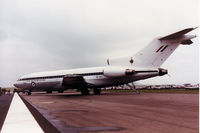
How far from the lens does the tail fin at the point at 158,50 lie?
25453 millimetres

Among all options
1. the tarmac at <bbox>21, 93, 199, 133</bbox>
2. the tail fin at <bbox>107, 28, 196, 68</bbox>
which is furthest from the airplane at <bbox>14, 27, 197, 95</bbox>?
the tarmac at <bbox>21, 93, 199, 133</bbox>

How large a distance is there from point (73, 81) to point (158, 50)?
34.2ft

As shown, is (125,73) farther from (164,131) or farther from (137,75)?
(164,131)

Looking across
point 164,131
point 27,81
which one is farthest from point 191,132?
point 27,81

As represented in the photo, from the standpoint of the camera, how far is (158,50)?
87.6 ft

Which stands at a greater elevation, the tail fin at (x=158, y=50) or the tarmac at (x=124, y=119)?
the tail fin at (x=158, y=50)

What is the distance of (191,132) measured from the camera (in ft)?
19.0

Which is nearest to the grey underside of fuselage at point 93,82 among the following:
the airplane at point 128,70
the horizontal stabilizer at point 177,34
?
the airplane at point 128,70

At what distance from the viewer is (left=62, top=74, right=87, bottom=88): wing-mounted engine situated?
2823cm

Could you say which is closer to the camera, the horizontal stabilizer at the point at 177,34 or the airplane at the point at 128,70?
the horizontal stabilizer at the point at 177,34

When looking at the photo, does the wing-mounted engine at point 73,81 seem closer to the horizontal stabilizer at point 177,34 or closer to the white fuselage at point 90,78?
the white fuselage at point 90,78

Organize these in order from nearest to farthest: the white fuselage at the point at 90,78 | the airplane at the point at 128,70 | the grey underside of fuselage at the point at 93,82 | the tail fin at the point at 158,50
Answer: the tail fin at the point at 158,50, the airplane at the point at 128,70, the white fuselage at the point at 90,78, the grey underside of fuselage at the point at 93,82

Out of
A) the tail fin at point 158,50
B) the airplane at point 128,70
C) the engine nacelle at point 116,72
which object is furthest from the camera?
the engine nacelle at point 116,72

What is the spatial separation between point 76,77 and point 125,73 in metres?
5.71
